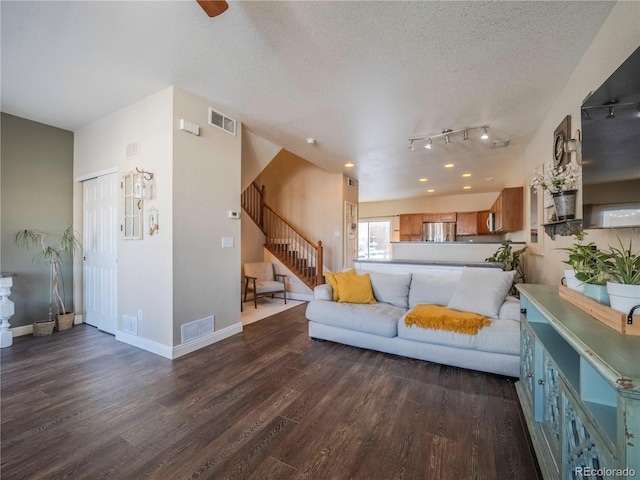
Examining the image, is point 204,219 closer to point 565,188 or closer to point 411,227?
point 565,188

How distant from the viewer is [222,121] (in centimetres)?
328

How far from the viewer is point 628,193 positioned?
1.29 metres

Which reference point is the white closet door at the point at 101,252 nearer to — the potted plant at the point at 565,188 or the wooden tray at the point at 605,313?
the wooden tray at the point at 605,313

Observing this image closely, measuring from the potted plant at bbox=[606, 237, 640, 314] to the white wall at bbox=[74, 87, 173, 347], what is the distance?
126 inches

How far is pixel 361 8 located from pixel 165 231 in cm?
263

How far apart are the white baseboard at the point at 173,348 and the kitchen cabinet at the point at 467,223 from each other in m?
7.75

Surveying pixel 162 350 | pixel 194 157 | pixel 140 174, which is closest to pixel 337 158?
pixel 194 157

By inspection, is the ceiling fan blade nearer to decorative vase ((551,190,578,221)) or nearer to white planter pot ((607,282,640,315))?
white planter pot ((607,282,640,315))

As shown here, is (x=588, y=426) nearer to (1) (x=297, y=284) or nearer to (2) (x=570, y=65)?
(2) (x=570, y=65)

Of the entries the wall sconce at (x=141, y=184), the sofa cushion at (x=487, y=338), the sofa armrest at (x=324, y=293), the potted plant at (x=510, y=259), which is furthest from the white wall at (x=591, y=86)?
the wall sconce at (x=141, y=184)

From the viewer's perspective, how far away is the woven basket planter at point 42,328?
3.32 metres

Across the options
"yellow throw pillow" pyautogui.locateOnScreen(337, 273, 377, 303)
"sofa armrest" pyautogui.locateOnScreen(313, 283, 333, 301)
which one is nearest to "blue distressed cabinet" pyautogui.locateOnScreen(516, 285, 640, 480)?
"yellow throw pillow" pyautogui.locateOnScreen(337, 273, 377, 303)

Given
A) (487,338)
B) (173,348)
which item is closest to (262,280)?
(173,348)

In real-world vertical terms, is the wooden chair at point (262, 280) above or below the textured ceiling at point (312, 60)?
below
